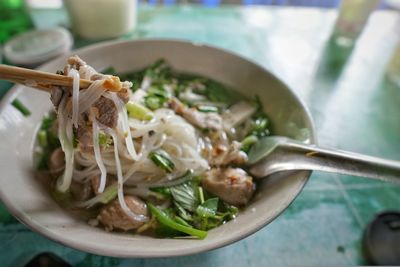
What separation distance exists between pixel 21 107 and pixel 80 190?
0.38 m

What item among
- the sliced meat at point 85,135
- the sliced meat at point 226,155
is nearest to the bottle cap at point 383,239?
the sliced meat at point 226,155

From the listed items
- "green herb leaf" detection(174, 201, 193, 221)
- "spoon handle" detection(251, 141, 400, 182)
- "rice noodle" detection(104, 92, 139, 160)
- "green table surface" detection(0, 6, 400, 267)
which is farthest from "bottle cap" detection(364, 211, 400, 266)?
"rice noodle" detection(104, 92, 139, 160)

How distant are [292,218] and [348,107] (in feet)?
2.97

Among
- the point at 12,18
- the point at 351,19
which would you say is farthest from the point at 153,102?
the point at 351,19

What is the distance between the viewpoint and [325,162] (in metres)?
0.90

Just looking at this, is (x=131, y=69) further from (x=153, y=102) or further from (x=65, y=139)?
(x=65, y=139)

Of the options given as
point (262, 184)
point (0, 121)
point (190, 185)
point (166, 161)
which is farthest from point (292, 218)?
point (0, 121)

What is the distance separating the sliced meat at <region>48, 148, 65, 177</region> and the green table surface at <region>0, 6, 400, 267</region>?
20 cm

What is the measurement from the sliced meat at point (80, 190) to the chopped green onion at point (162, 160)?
24 centimetres

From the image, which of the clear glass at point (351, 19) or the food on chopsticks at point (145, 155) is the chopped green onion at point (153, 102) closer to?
the food on chopsticks at point (145, 155)

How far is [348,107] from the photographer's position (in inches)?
68.3

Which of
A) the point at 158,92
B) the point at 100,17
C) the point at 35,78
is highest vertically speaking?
the point at 35,78

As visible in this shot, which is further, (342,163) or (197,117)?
(197,117)

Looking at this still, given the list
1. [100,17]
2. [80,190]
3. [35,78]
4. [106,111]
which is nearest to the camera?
[35,78]
